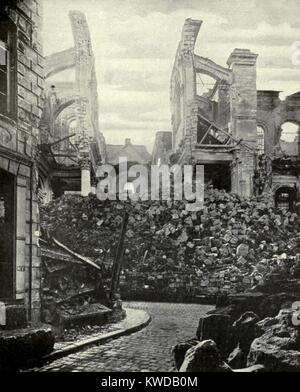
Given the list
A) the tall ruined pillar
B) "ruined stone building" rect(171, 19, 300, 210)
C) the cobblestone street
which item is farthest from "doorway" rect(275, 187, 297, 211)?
the cobblestone street

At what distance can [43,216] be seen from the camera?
39.7 ft

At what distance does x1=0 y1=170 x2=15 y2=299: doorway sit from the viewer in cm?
611

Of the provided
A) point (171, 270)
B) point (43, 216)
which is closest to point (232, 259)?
point (171, 270)

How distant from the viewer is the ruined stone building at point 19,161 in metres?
6.11

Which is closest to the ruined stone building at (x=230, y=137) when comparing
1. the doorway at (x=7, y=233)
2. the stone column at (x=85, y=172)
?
the stone column at (x=85, y=172)

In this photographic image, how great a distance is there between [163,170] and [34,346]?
11.4 metres

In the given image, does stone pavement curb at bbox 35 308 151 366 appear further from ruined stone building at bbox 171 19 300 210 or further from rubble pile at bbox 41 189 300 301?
ruined stone building at bbox 171 19 300 210

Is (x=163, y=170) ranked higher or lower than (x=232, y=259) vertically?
higher

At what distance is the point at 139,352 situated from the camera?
19.7 feet

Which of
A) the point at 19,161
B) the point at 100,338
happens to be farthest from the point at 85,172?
the point at 100,338

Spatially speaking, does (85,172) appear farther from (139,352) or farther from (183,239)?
(139,352)

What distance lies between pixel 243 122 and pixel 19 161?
1077 cm

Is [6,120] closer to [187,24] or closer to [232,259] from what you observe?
[187,24]
